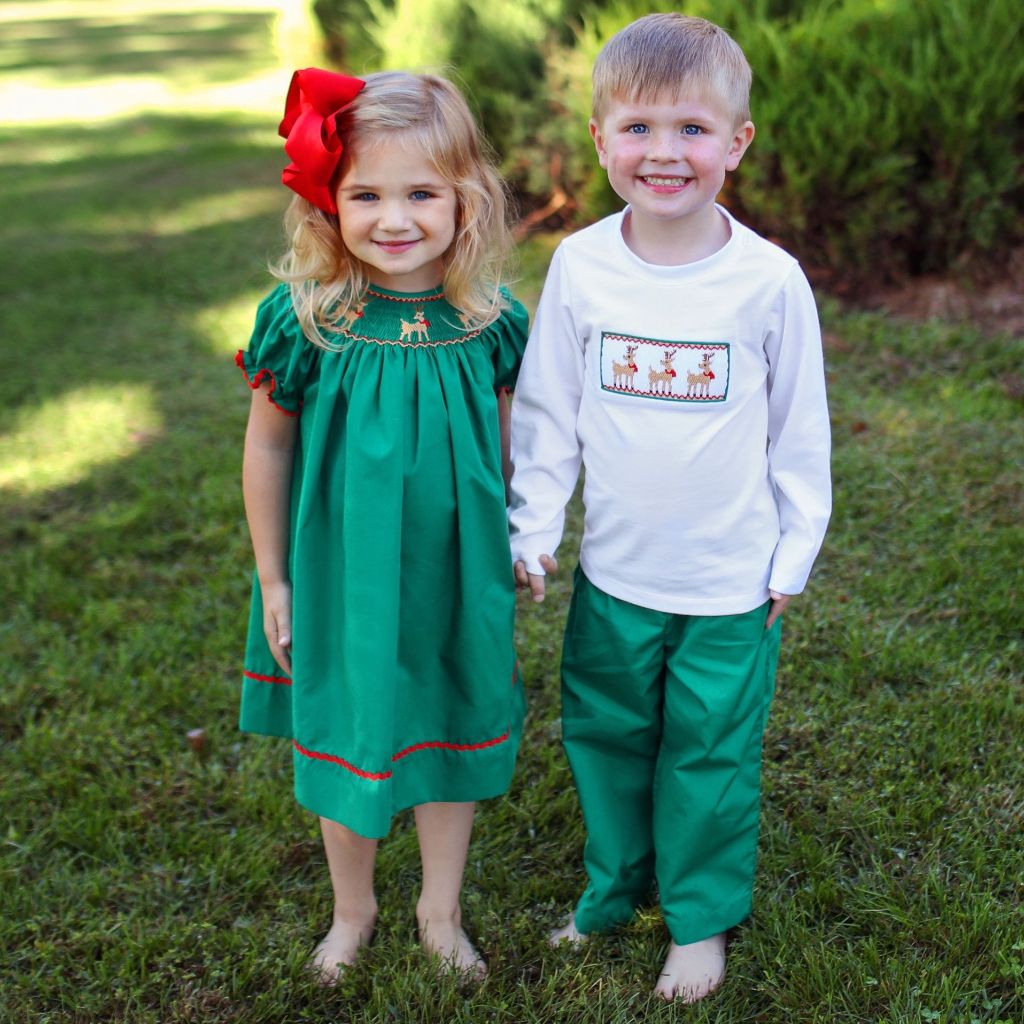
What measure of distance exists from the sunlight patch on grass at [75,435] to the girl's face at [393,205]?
106 inches

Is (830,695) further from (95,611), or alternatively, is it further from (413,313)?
(95,611)

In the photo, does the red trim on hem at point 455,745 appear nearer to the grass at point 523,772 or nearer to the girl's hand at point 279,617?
the girl's hand at point 279,617

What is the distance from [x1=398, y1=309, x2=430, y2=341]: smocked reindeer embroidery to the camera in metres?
1.88

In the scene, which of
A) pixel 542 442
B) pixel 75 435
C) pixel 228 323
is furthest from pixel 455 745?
pixel 228 323

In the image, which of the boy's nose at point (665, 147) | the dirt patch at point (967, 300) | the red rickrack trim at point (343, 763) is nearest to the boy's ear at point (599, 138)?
the boy's nose at point (665, 147)

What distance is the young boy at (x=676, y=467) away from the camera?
1741 millimetres

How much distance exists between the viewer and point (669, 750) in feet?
6.77

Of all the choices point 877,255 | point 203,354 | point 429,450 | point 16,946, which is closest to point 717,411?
point 429,450

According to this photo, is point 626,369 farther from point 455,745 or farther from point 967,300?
point 967,300

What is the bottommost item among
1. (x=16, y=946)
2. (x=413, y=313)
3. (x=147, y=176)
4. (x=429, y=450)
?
Answer: (x=147, y=176)

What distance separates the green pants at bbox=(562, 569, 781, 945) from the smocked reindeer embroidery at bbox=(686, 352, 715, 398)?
0.40 meters

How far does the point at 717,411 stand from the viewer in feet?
6.02

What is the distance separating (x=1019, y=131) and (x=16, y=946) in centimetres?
444

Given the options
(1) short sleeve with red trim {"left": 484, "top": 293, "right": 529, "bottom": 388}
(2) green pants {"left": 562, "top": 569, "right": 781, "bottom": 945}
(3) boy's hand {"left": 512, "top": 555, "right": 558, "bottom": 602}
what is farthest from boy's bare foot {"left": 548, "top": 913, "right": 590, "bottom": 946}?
(1) short sleeve with red trim {"left": 484, "top": 293, "right": 529, "bottom": 388}
